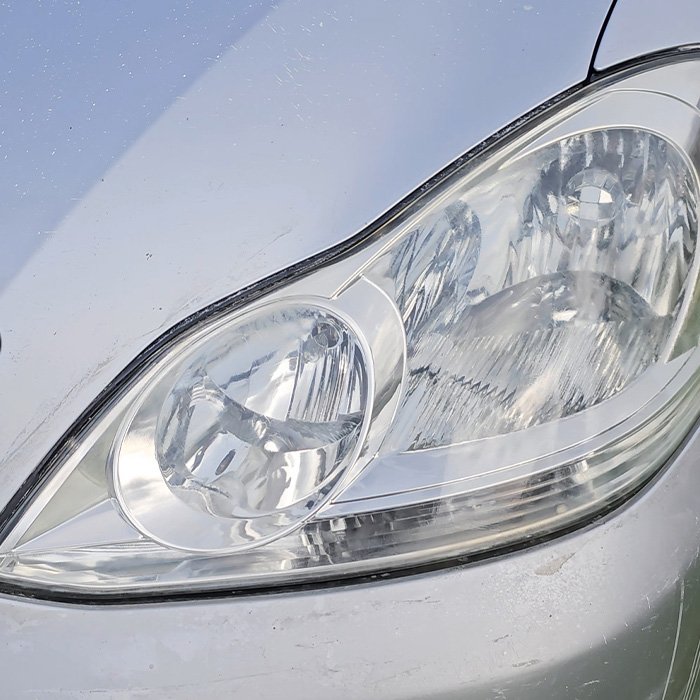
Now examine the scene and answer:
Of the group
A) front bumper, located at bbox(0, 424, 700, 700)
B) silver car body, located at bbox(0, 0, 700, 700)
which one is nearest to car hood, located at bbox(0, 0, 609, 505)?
silver car body, located at bbox(0, 0, 700, 700)

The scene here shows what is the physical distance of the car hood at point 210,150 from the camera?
82 cm

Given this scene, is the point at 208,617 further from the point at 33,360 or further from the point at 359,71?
the point at 359,71

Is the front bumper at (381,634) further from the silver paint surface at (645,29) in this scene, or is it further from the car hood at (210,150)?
the silver paint surface at (645,29)

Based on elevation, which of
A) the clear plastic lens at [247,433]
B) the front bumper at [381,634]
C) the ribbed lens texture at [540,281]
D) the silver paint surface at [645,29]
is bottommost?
the front bumper at [381,634]

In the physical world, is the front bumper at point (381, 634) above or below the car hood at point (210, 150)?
below

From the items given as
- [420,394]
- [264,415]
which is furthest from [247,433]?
[420,394]

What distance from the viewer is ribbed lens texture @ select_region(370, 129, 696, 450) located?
869 millimetres

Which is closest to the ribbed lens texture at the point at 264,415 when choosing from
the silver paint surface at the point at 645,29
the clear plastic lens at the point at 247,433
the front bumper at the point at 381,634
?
the clear plastic lens at the point at 247,433

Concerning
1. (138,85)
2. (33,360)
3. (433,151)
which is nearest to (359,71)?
(433,151)

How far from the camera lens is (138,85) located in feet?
2.82

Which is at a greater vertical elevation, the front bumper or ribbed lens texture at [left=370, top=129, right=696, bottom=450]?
ribbed lens texture at [left=370, top=129, right=696, bottom=450]

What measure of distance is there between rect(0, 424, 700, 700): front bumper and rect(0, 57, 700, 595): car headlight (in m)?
0.03

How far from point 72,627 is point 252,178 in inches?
18.6

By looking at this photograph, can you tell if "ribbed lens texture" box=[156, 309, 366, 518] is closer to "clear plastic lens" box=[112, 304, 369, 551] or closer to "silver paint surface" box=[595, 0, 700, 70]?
"clear plastic lens" box=[112, 304, 369, 551]
